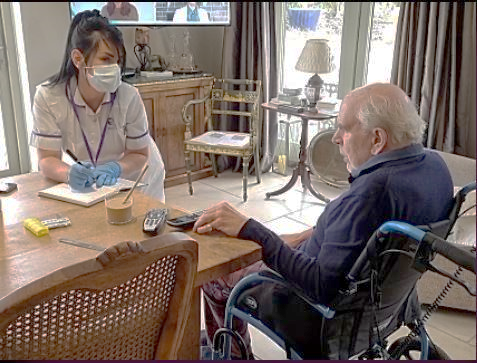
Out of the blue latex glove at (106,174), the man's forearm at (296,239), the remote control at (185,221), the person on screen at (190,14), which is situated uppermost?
the person on screen at (190,14)

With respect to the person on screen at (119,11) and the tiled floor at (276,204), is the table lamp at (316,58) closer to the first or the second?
the tiled floor at (276,204)

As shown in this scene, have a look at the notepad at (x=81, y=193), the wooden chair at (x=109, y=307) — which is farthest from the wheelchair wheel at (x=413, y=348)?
the notepad at (x=81, y=193)

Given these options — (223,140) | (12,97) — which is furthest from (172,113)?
(12,97)

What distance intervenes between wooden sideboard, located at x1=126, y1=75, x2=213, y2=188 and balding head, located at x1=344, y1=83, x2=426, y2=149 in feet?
8.11

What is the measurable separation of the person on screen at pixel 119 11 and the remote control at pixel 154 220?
2.48 m

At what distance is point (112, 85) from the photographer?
6.81 ft

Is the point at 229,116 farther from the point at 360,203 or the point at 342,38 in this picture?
the point at 360,203

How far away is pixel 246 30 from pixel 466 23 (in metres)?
1.77

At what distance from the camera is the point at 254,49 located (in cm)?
425

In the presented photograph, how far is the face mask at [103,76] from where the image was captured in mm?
2033

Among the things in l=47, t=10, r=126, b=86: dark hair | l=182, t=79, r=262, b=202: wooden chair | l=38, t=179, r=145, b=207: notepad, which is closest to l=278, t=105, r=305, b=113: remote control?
l=182, t=79, r=262, b=202: wooden chair

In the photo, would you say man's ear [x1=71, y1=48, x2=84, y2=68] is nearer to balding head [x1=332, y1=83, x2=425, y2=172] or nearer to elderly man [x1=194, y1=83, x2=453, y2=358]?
elderly man [x1=194, y1=83, x2=453, y2=358]

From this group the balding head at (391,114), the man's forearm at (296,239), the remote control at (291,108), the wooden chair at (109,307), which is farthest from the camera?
the remote control at (291,108)

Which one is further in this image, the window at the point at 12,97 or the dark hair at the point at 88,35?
the window at the point at 12,97
